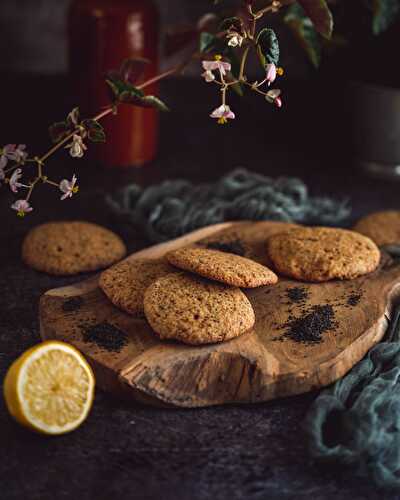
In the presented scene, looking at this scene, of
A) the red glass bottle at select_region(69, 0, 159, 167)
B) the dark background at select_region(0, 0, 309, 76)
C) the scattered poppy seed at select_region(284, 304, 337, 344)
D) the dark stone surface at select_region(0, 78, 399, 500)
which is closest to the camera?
the dark stone surface at select_region(0, 78, 399, 500)

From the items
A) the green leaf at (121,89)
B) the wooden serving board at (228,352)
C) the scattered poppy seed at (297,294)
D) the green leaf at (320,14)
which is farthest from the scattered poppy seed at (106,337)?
the green leaf at (320,14)

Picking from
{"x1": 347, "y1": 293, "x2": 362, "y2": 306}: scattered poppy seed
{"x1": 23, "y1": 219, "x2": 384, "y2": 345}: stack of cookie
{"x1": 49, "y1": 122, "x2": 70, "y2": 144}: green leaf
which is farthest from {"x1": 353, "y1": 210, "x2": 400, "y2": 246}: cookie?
{"x1": 49, "y1": 122, "x2": 70, "y2": 144}: green leaf

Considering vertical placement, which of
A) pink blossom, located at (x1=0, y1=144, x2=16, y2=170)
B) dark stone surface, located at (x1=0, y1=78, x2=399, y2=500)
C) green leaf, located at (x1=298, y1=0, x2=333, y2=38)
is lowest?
dark stone surface, located at (x1=0, y1=78, x2=399, y2=500)

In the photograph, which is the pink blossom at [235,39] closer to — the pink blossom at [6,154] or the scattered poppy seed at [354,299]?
the pink blossom at [6,154]

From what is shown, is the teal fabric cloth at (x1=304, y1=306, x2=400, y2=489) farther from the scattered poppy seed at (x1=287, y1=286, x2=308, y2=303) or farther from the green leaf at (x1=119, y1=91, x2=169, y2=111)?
the green leaf at (x1=119, y1=91, x2=169, y2=111)

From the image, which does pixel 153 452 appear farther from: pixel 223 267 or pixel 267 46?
pixel 267 46

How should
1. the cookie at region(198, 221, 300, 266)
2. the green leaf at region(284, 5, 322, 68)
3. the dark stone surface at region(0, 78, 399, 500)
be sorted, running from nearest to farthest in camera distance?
1. the dark stone surface at region(0, 78, 399, 500)
2. the cookie at region(198, 221, 300, 266)
3. the green leaf at region(284, 5, 322, 68)
